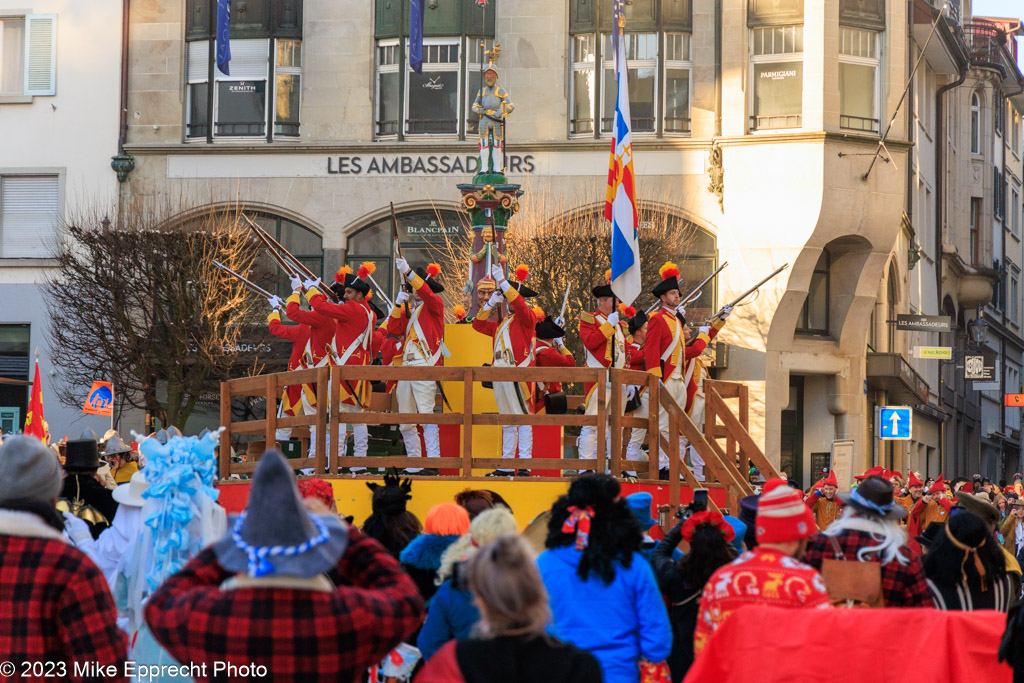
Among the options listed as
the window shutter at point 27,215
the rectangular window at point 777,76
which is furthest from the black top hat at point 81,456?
the window shutter at point 27,215

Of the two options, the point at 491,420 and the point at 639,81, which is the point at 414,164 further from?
the point at 491,420

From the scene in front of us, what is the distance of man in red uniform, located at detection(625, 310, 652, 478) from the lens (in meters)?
13.2

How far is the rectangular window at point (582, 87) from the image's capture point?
101ft

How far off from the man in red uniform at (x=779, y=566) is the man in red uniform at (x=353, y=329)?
8272mm

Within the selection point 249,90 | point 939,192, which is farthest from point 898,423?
point 939,192

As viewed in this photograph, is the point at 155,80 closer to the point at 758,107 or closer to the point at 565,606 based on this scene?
the point at 758,107

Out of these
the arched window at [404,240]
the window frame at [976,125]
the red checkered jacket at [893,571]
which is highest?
the window frame at [976,125]

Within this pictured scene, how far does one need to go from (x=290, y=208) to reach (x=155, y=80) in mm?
4183

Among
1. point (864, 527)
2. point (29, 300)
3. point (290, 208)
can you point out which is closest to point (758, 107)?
point (290, 208)

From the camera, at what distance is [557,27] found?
30.9 metres

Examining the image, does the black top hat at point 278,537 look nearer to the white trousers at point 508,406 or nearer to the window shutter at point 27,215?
the white trousers at point 508,406

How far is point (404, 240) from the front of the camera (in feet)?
102

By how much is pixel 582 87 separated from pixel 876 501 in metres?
25.1

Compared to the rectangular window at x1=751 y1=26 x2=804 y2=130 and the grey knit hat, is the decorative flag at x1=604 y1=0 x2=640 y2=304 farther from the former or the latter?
the rectangular window at x1=751 y1=26 x2=804 y2=130
